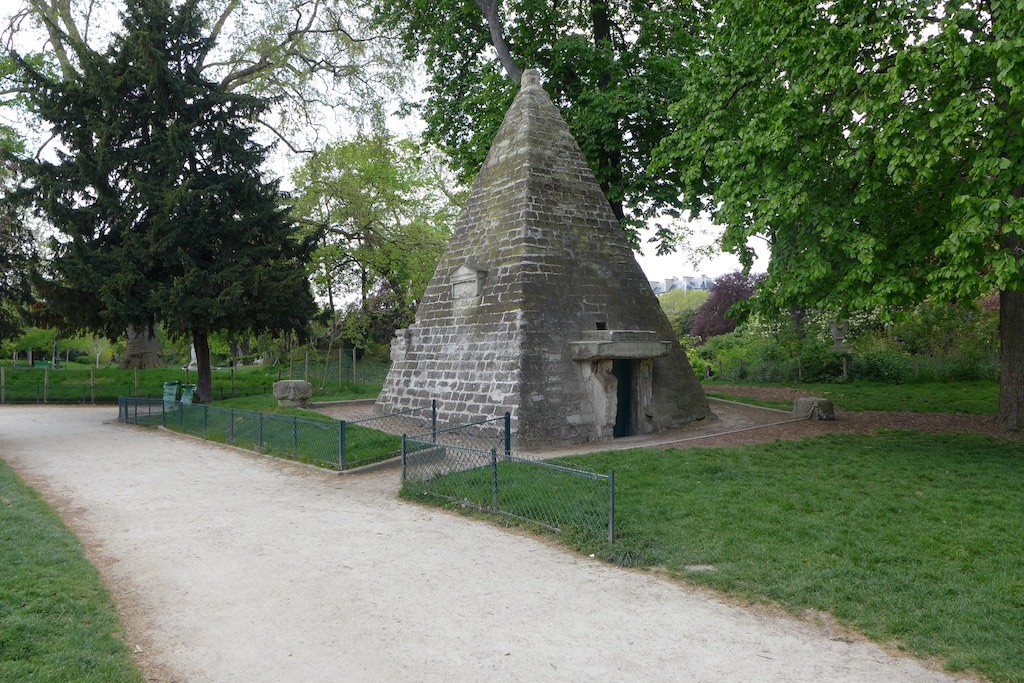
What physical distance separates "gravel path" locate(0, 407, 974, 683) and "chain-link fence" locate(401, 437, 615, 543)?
401 millimetres

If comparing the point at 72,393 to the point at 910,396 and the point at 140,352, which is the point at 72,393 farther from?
the point at 910,396

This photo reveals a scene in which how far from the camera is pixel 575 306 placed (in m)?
13.6

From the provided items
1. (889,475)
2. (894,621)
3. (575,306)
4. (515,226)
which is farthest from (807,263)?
(894,621)

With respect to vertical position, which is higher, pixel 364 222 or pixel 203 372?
pixel 364 222

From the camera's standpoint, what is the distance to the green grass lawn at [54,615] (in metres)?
4.34

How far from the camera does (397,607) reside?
5.73 m

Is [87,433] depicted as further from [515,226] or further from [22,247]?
[515,226]

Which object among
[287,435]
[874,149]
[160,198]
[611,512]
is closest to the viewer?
[611,512]

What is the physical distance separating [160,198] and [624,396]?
49.9 feet

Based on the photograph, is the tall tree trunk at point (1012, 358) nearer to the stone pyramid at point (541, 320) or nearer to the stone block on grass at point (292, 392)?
the stone pyramid at point (541, 320)

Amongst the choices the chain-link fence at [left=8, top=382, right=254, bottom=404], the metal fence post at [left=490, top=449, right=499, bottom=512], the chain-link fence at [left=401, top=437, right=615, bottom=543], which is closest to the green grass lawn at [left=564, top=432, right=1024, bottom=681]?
the chain-link fence at [left=401, top=437, right=615, bottom=543]

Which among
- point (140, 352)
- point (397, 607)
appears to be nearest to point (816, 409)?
point (397, 607)

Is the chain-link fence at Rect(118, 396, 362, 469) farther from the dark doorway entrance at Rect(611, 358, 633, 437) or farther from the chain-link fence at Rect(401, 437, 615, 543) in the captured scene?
the dark doorway entrance at Rect(611, 358, 633, 437)

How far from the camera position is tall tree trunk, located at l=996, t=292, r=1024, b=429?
1264 centimetres
